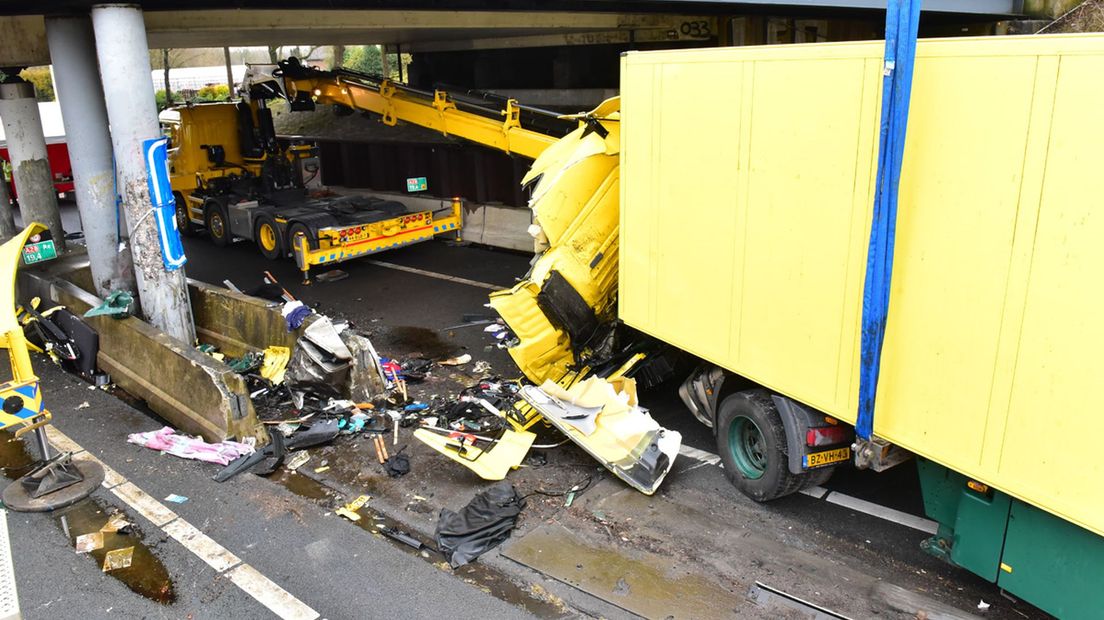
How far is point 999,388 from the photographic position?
→ 4.04 m

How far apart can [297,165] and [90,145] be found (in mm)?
7733

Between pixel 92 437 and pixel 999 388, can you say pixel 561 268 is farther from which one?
pixel 92 437

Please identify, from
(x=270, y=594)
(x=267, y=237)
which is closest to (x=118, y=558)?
(x=270, y=594)

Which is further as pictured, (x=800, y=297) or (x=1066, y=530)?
(x=800, y=297)

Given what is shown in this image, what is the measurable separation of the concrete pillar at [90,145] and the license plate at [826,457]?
790 cm

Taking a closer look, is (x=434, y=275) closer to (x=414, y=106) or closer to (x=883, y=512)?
(x=414, y=106)

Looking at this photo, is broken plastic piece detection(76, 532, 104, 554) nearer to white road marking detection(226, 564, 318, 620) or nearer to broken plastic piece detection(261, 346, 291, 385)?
white road marking detection(226, 564, 318, 620)

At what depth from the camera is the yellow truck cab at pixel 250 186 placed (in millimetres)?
13820

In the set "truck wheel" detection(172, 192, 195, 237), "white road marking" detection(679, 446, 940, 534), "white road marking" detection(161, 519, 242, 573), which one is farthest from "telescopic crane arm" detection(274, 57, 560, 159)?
"white road marking" detection(161, 519, 242, 573)

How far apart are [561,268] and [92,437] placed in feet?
15.1

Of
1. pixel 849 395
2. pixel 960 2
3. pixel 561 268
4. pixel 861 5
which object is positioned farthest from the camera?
pixel 960 2

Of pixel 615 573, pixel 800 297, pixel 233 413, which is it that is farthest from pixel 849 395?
pixel 233 413

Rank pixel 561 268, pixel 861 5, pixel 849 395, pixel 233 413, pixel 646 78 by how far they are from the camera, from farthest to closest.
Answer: pixel 861 5 < pixel 561 268 < pixel 233 413 < pixel 646 78 < pixel 849 395

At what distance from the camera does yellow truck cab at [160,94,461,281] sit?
13820mm
